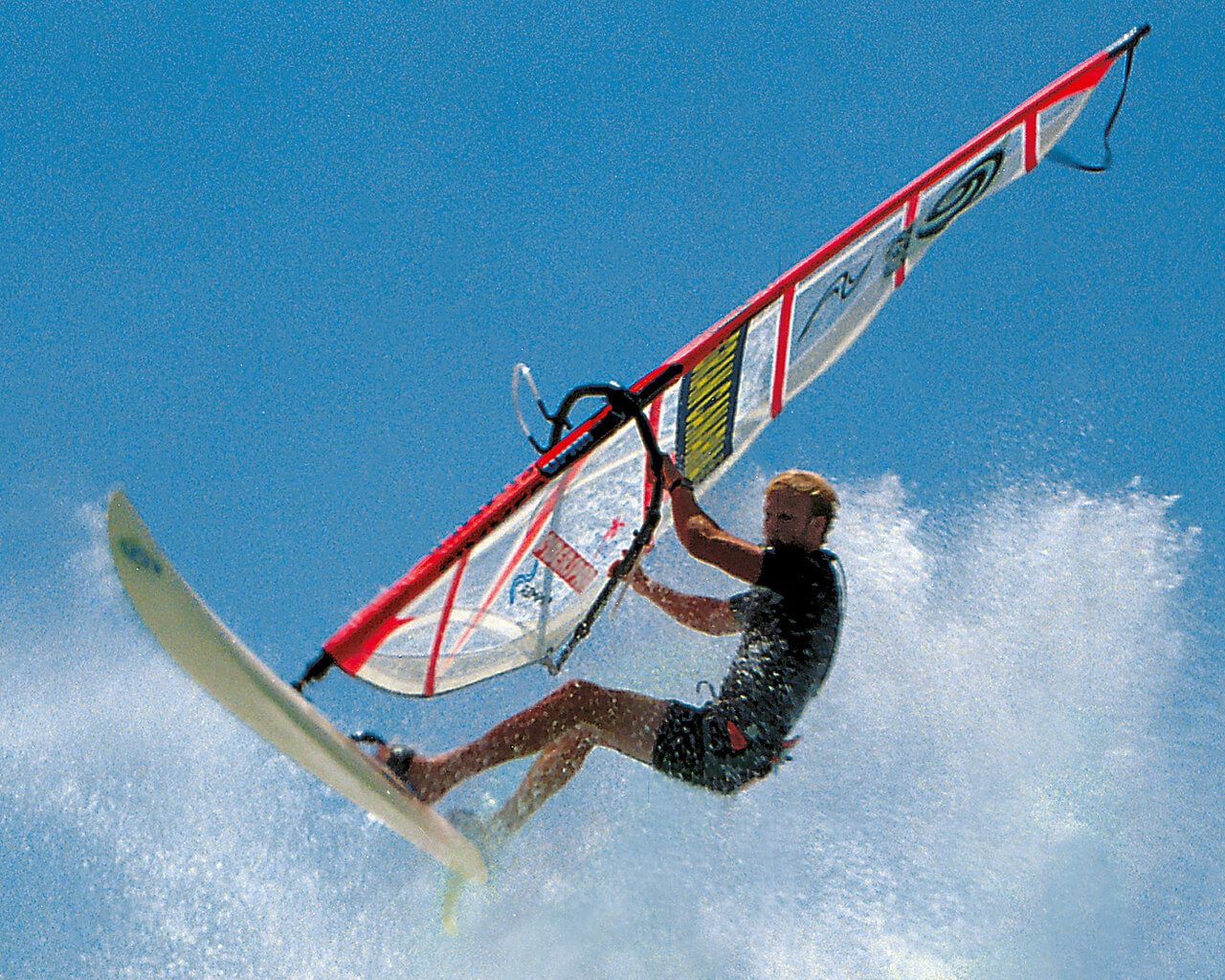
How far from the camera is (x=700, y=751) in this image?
3.28 m

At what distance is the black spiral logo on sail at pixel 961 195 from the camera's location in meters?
4.41

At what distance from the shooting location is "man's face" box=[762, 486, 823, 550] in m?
3.19

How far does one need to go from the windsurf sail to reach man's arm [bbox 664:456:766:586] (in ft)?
0.62

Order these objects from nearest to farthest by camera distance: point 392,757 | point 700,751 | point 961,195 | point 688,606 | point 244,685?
point 244,685 → point 392,757 → point 700,751 → point 688,606 → point 961,195

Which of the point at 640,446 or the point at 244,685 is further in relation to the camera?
the point at 640,446

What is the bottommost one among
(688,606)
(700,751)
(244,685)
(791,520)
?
(700,751)

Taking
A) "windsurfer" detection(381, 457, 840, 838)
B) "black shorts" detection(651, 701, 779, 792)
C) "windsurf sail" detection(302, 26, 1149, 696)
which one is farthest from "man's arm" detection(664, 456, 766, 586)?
"black shorts" detection(651, 701, 779, 792)

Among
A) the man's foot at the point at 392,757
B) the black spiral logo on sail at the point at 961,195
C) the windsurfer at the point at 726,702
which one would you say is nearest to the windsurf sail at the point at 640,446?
the black spiral logo on sail at the point at 961,195

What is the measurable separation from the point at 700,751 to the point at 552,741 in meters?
0.47

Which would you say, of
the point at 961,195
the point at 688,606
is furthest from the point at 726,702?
the point at 961,195

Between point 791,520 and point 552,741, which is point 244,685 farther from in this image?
point 791,520

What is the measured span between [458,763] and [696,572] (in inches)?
67.4

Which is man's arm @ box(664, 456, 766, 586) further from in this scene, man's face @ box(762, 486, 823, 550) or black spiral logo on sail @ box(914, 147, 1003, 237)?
black spiral logo on sail @ box(914, 147, 1003, 237)

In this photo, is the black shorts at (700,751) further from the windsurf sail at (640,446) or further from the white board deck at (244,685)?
the white board deck at (244,685)
